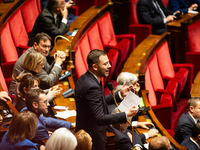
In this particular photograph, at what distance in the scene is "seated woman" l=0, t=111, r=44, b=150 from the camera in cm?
67

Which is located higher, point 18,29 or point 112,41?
point 18,29

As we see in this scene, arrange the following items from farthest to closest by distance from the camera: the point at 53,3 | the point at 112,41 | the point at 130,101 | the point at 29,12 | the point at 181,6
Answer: the point at 181,6 → the point at 112,41 → the point at 29,12 → the point at 53,3 → the point at 130,101

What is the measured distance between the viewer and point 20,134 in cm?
67

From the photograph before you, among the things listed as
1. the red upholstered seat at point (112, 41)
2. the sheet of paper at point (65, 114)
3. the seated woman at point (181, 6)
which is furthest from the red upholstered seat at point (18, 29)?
the seated woman at point (181, 6)

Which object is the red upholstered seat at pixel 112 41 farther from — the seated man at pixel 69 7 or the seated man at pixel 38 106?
the seated man at pixel 38 106

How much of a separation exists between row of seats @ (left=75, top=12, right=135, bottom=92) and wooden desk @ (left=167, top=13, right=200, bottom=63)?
0.89 ft

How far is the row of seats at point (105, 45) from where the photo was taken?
49.2 inches

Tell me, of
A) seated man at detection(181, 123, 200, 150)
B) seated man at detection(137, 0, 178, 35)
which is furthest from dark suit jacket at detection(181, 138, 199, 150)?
seated man at detection(137, 0, 178, 35)

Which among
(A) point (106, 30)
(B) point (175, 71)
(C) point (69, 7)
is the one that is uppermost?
(C) point (69, 7)

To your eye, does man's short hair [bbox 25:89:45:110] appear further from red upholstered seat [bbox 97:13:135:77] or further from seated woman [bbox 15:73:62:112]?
red upholstered seat [bbox 97:13:135:77]

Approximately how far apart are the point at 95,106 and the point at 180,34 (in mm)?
1119

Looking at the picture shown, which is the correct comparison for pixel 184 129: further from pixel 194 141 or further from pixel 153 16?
pixel 153 16

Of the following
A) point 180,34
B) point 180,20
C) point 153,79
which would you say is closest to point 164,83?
point 153,79

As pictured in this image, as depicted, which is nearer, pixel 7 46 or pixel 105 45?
pixel 7 46
